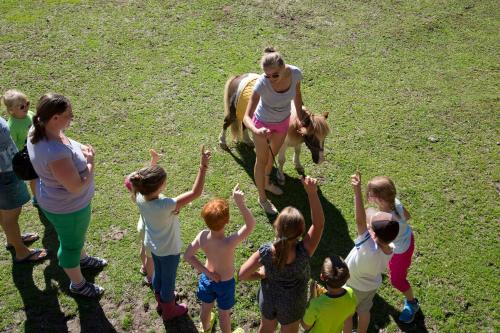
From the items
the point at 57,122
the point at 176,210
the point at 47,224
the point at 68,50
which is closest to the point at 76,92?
the point at 68,50

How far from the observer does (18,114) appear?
16.4 ft

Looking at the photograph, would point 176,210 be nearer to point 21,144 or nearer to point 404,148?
point 21,144

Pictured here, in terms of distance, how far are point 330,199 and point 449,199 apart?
1.60 m

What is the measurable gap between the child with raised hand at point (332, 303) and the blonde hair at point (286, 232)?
0.33m

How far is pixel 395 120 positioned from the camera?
24.5 feet

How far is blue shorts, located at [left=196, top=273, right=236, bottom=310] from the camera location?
3.83 m

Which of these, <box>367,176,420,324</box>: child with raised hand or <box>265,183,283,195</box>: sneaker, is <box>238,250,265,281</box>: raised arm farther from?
<box>265,183,283,195</box>: sneaker

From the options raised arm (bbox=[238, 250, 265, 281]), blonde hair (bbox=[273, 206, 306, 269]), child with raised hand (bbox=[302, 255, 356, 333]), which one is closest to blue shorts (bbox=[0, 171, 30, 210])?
raised arm (bbox=[238, 250, 265, 281])

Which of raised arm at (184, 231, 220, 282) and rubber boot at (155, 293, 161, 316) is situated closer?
raised arm at (184, 231, 220, 282)

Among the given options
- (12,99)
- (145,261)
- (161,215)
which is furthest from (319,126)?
(12,99)

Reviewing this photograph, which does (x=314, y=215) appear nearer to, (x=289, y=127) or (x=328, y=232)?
(x=328, y=232)

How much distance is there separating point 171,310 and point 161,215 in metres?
1.19

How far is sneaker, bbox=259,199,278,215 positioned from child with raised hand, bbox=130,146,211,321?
1902 mm

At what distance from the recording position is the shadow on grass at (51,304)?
4.39 m
